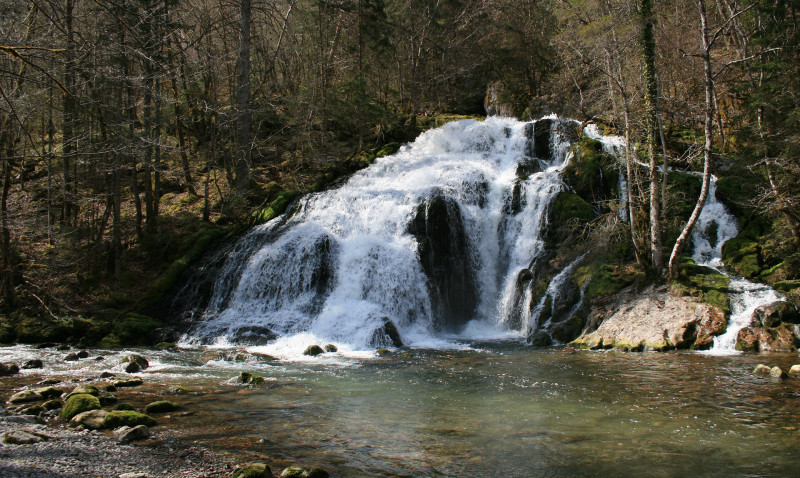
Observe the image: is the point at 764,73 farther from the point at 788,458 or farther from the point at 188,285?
the point at 188,285

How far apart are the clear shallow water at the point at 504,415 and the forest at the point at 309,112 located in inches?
132

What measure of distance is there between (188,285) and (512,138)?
47.8ft

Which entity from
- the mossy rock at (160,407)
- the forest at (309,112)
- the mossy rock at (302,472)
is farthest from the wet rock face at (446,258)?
the mossy rock at (302,472)

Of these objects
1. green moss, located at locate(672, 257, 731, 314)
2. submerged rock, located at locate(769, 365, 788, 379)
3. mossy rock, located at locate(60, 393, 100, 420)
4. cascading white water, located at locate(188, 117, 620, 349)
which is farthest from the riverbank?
green moss, located at locate(672, 257, 731, 314)

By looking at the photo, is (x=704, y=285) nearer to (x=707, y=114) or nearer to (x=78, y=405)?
(x=707, y=114)

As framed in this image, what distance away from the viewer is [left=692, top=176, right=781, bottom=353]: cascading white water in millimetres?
10852

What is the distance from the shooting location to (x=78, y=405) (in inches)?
243

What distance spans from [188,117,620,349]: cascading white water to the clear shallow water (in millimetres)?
4081

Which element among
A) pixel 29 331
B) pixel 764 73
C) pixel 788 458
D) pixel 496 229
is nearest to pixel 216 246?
pixel 29 331

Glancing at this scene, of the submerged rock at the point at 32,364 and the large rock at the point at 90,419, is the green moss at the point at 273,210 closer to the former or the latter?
the submerged rock at the point at 32,364

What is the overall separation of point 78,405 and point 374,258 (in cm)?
1027

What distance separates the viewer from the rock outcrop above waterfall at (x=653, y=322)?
11.0 meters

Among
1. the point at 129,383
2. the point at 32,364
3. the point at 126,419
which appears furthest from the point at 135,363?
the point at 126,419

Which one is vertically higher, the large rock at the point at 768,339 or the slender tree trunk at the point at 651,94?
the slender tree trunk at the point at 651,94
